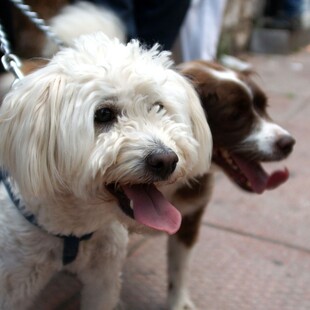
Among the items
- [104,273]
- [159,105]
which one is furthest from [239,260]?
[159,105]

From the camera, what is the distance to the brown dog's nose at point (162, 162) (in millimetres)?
2023

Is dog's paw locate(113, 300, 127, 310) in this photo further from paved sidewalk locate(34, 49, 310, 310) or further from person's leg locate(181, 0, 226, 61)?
person's leg locate(181, 0, 226, 61)

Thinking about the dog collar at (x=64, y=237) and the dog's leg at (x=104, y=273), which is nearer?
the dog collar at (x=64, y=237)

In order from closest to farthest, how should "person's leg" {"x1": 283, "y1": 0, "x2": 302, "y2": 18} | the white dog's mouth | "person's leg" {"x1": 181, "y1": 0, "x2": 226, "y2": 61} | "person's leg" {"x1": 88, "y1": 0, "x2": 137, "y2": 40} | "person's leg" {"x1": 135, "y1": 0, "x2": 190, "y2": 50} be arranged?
the white dog's mouth, "person's leg" {"x1": 88, "y1": 0, "x2": 137, "y2": 40}, "person's leg" {"x1": 135, "y1": 0, "x2": 190, "y2": 50}, "person's leg" {"x1": 181, "y1": 0, "x2": 226, "y2": 61}, "person's leg" {"x1": 283, "y1": 0, "x2": 302, "y2": 18}

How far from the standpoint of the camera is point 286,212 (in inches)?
171

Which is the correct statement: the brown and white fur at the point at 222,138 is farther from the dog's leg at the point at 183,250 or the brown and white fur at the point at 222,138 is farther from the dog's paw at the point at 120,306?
the dog's paw at the point at 120,306

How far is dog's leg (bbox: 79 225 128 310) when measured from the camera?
2.62 m

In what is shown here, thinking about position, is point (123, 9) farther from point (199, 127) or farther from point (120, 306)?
point (120, 306)

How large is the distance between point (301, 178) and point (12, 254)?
322cm

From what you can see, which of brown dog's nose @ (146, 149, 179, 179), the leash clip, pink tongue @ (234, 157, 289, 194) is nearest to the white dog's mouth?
brown dog's nose @ (146, 149, 179, 179)

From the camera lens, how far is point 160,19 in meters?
4.28

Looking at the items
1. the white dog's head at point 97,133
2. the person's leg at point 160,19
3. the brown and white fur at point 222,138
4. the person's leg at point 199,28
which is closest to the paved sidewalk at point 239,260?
the brown and white fur at point 222,138

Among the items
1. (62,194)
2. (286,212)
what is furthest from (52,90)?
(286,212)

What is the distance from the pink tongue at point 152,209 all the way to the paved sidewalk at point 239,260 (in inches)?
45.9
